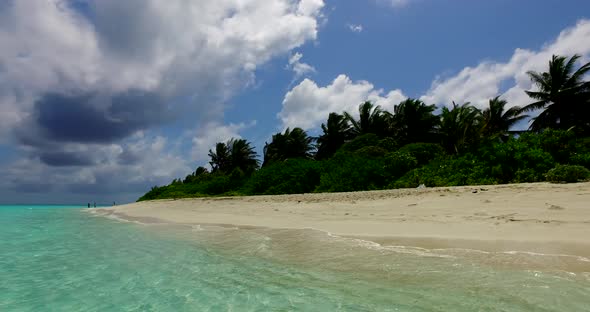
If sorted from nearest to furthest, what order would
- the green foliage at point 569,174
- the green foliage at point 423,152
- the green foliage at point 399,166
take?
the green foliage at point 569,174, the green foliage at point 399,166, the green foliage at point 423,152

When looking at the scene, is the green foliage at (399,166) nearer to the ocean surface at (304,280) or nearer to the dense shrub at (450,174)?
the dense shrub at (450,174)

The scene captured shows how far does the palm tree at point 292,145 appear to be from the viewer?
1575 inches

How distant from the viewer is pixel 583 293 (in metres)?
3.00

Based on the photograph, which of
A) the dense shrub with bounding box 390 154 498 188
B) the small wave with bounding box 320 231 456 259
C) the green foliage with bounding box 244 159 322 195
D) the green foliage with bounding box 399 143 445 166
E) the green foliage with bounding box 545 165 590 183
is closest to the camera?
the small wave with bounding box 320 231 456 259

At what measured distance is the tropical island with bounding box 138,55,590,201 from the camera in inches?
511

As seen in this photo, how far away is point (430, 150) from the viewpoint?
20484 millimetres

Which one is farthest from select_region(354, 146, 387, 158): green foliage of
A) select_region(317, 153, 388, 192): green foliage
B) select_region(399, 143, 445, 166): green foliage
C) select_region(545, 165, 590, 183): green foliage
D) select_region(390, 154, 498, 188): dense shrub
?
select_region(545, 165, 590, 183): green foliage

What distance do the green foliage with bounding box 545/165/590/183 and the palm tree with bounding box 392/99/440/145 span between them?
21.9 m

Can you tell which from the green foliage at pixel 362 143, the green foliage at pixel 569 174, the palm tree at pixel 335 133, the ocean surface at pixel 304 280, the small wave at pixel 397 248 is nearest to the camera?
the ocean surface at pixel 304 280

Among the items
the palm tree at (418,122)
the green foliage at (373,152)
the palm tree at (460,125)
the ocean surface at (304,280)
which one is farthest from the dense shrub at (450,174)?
the palm tree at (418,122)

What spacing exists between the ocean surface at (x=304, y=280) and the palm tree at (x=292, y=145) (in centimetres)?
3361

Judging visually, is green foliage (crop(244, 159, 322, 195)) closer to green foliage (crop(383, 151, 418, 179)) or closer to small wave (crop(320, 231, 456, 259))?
green foliage (crop(383, 151, 418, 179))

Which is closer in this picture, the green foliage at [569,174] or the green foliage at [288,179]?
the green foliage at [569,174]

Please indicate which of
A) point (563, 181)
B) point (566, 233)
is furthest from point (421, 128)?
point (566, 233)
